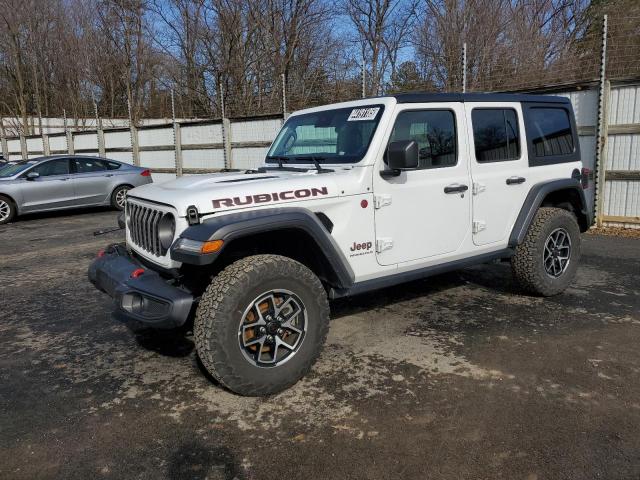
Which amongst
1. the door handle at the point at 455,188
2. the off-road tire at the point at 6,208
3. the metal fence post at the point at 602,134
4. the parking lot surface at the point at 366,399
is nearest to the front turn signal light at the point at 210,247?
the parking lot surface at the point at 366,399

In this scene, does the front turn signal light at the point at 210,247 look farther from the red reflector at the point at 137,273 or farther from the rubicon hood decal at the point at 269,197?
the red reflector at the point at 137,273

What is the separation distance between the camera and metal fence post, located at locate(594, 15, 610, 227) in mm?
8086

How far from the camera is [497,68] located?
10.4 metres

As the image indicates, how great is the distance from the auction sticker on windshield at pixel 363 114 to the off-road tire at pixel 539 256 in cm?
203

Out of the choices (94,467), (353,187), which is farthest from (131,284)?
(353,187)

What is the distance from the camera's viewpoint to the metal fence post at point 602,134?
8.09 m

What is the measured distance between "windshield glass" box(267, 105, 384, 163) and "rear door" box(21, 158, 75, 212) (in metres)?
8.79

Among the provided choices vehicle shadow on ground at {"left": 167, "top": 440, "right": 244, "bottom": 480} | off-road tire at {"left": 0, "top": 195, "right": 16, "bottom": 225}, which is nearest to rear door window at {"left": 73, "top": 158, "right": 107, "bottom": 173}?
off-road tire at {"left": 0, "top": 195, "right": 16, "bottom": 225}

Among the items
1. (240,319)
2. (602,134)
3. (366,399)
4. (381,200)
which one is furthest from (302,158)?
(602,134)

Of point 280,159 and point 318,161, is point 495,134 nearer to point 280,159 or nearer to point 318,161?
point 318,161

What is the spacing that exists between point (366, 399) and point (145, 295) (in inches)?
59.1

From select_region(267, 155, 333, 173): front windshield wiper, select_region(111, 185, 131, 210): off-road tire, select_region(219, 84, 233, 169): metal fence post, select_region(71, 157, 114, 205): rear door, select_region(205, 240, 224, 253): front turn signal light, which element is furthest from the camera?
select_region(219, 84, 233, 169): metal fence post

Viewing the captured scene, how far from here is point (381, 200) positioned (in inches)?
151

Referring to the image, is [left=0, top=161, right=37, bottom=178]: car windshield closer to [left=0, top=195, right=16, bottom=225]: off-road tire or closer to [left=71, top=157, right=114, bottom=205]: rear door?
[left=0, top=195, right=16, bottom=225]: off-road tire
